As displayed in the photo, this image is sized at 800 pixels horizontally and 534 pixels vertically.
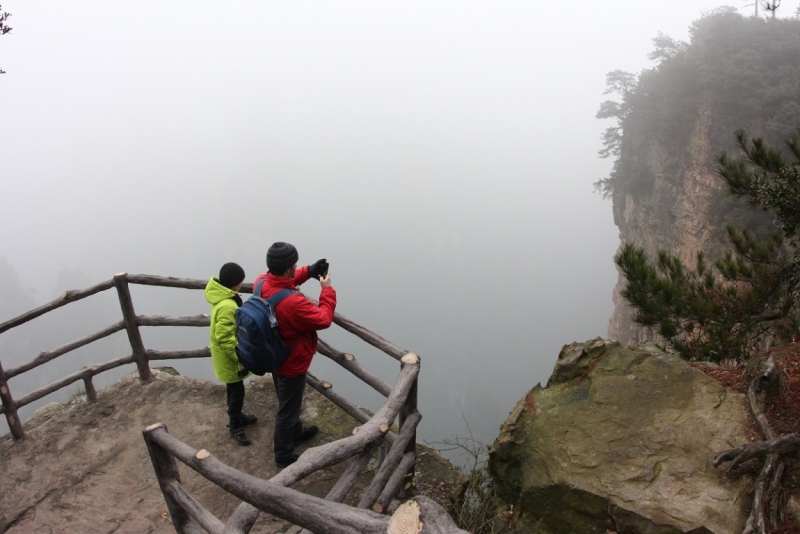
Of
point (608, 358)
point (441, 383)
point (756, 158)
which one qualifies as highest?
point (756, 158)

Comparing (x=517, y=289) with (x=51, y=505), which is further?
(x=517, y=289)

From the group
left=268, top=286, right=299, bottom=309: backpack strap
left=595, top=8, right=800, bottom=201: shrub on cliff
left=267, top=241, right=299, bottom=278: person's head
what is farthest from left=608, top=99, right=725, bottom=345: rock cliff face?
left=268, top=286, right=299, bottom=309: backpack strap

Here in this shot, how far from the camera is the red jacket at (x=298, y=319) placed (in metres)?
3.18

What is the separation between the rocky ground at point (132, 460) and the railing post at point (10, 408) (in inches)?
3.6

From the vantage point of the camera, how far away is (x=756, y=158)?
4770mm

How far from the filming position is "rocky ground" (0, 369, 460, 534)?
3.60m

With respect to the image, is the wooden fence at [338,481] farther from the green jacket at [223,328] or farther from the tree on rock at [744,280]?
the tree on rock at [744,280]

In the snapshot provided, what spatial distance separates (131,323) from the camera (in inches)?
184

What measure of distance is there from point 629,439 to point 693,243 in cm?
2141

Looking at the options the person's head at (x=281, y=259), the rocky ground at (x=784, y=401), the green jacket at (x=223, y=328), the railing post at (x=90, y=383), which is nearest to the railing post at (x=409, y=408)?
the person's head at (x=281, y=259)

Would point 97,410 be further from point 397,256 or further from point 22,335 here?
point 397,256

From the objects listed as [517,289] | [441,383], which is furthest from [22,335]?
[517,289]

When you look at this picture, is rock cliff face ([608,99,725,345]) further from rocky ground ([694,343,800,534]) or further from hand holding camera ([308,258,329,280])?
hand holding camera ([308,258,329,280])

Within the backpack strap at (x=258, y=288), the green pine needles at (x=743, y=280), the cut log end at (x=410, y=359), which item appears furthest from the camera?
the green pine needles at (x=743, y=280)
